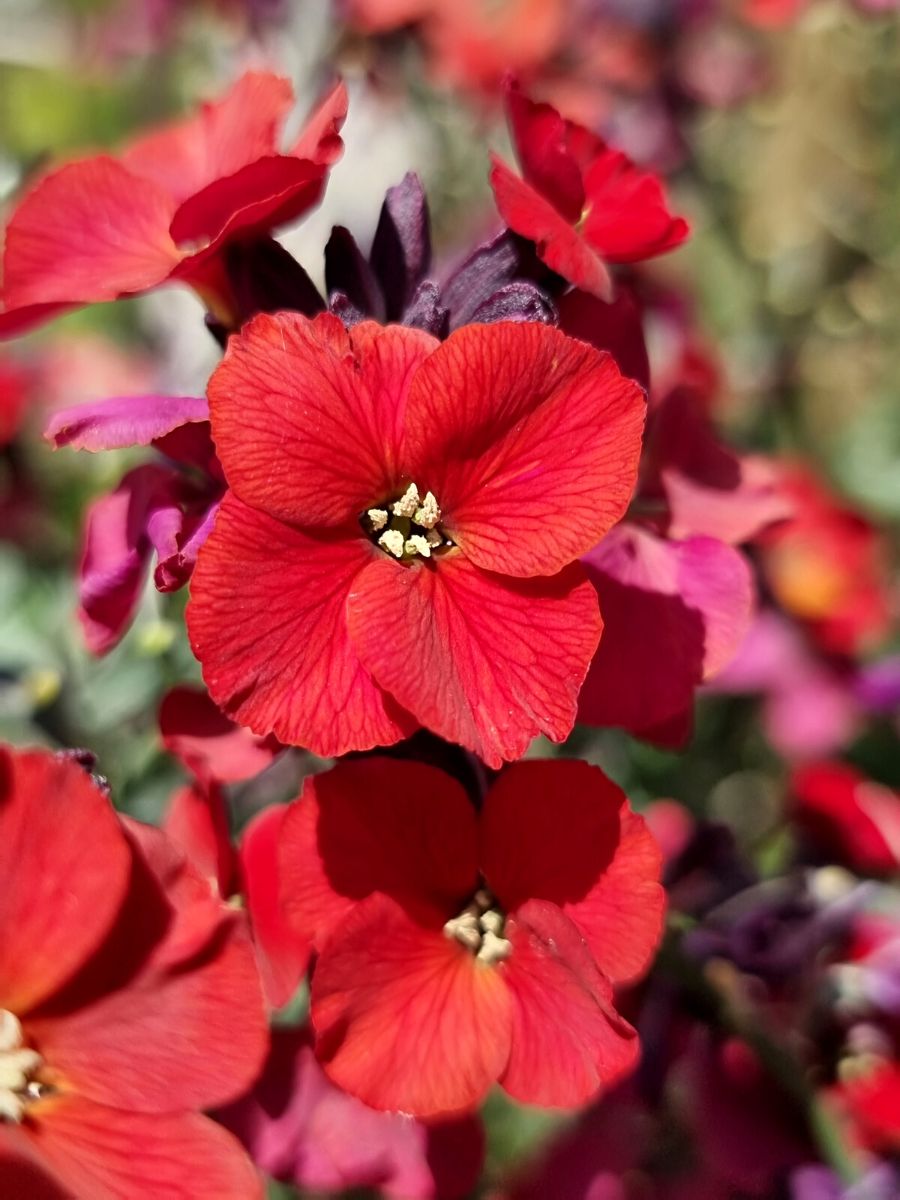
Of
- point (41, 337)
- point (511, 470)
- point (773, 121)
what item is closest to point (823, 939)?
point (511, 470)

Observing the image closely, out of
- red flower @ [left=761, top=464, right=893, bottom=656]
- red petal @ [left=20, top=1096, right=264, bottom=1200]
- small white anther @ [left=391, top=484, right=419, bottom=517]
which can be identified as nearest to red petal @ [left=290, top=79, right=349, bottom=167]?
small white anther @ [left=391, top=484, right=419, bottom=517]

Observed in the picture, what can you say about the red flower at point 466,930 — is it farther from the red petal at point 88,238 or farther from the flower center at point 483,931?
the red petal at point 88,238

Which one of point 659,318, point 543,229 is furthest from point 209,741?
point 659,318

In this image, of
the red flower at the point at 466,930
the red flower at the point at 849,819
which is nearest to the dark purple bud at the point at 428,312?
the red flower at the point at 466,930

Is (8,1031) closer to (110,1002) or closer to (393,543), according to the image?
(110,1002)

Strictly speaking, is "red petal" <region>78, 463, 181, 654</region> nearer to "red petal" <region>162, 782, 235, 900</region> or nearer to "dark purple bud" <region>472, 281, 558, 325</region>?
"red petal" <region>162, 782, 235, 900</region>
